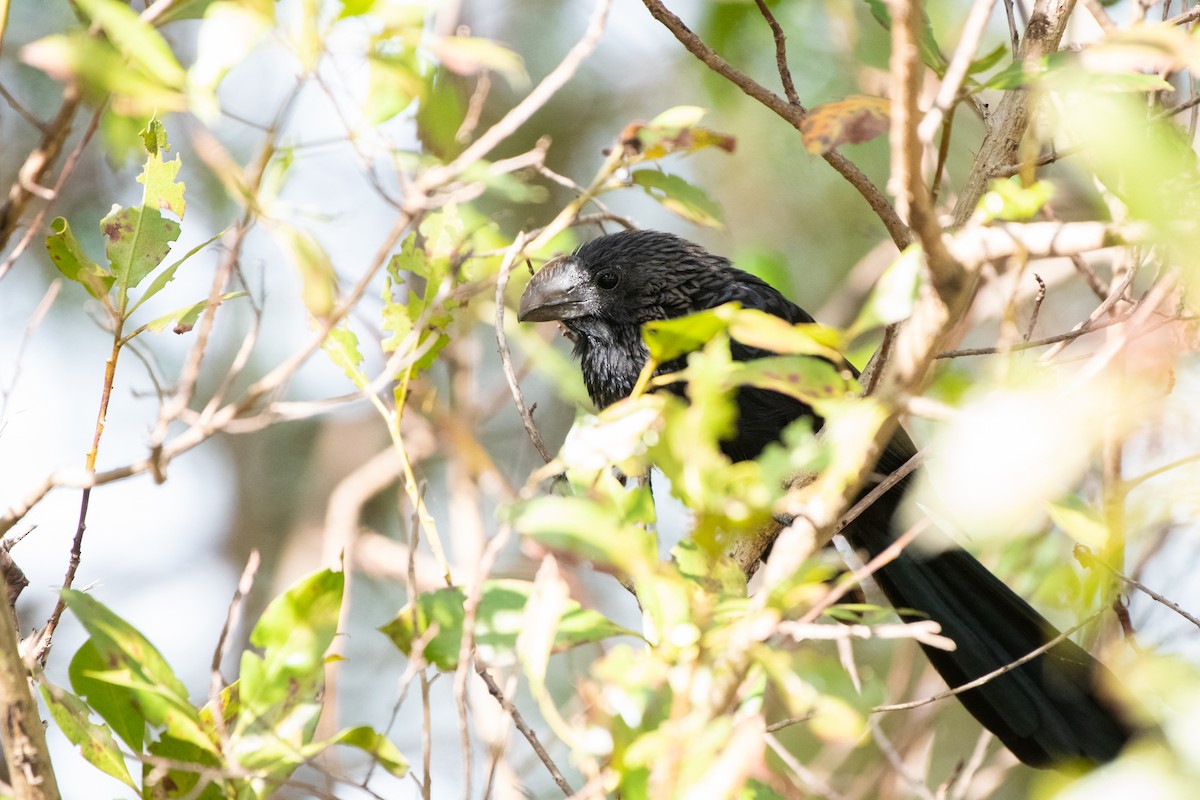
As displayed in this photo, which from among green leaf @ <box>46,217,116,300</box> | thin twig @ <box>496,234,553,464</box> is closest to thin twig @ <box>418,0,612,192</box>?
thin twig @ <box>496,234,553,464</box>

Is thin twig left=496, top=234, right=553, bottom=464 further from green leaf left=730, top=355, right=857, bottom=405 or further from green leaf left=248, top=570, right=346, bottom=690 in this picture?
green leaf left=730, top=355, right=857, bottom=405

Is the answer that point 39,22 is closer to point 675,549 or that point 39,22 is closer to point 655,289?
point 655,289

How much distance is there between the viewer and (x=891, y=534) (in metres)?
3.24

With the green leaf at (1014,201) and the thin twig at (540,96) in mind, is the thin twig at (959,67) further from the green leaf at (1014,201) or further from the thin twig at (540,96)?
the thin twig at (540,96)

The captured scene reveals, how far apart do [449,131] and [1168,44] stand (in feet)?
2.87

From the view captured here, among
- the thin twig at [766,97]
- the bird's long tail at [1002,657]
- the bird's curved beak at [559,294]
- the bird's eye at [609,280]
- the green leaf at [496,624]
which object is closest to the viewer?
the green leaf at [496,624]

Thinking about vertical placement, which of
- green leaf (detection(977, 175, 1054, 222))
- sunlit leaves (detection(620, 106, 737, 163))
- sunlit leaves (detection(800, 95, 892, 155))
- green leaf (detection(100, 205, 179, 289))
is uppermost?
green leaf (detection(100, 205, 179, 289))

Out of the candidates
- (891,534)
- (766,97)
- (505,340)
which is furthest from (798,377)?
(891,534)

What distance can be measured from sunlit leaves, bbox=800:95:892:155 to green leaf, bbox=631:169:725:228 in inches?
15.3

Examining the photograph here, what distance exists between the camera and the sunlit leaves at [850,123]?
1.25 metres

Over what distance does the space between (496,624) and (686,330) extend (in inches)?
14.8

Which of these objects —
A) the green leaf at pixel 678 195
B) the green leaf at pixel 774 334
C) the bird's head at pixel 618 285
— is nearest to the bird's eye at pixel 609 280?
the bird's head at pixel 618 285

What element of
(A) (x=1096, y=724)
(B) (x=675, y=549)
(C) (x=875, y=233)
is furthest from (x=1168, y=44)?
(C) (x=875, y=233)

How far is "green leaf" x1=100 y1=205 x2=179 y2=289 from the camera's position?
1.58 metres
